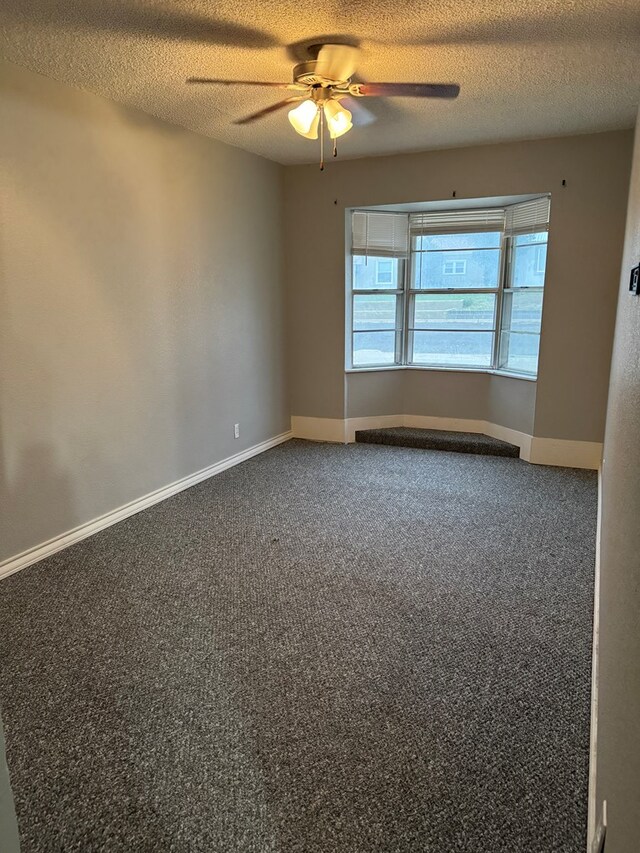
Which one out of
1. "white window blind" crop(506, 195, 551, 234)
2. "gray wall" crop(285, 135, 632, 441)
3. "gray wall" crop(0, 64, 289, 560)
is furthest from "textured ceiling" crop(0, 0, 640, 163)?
"white window blind" crop(506, 195, 551, 234)

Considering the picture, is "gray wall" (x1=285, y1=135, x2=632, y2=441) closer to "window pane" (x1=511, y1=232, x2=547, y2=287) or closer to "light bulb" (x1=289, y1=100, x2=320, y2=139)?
"window pane" (x1=511, y1=232, x2=547, y2=287)

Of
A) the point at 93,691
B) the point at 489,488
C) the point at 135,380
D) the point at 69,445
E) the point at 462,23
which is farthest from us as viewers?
the point at 489,488

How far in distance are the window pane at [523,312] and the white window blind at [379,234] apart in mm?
1125

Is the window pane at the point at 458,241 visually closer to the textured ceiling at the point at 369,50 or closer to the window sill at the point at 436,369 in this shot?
the window sill at the point at 436,369

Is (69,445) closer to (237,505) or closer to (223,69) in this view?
(237,505)

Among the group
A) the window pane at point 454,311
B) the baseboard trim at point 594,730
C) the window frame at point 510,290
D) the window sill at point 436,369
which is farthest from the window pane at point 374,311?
the baseboard trim at point 594,730

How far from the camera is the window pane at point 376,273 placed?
540cm

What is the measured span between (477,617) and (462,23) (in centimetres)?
263

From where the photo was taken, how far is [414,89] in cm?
262

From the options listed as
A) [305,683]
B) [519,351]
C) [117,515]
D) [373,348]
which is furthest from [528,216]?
[305,683]

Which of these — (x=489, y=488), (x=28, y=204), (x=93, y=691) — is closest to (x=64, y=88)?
(x=28, y=204)

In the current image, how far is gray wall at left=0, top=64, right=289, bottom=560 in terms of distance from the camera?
296 centimetres

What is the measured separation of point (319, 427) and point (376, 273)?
5.28 ft

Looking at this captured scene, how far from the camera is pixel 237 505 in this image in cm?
394
